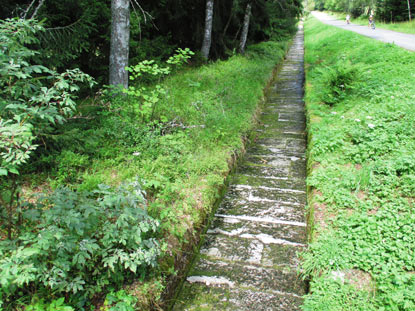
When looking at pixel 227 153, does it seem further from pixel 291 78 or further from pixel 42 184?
pixel 291 78

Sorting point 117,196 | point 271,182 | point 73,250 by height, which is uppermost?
point 117,196

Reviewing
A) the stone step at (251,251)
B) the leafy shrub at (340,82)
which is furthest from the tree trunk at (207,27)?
the stone step at (251,251)

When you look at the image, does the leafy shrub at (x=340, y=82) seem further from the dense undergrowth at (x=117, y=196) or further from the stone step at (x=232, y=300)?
the stone step at (x=232, y=300)

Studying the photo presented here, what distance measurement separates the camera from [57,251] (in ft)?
7.07

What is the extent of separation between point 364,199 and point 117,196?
2978 mm

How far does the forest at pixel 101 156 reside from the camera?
6.90 ft

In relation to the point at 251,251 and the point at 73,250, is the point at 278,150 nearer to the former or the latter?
the point at 251,251

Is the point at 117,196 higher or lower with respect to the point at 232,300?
higher

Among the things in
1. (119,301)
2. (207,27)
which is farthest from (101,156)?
(207,27)

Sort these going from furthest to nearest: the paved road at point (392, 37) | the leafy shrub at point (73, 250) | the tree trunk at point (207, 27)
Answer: the paved road at point (392, 37), the tree trunk at point (207, 27), the leafy shrub at point (73, 250)

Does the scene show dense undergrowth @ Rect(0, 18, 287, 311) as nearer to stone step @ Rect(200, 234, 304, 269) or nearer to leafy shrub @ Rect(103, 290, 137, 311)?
leafy shrub @ Rect(103, 290, 137, 311)

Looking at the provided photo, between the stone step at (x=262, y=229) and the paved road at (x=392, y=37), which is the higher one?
the paved road at (x=392, y=37)

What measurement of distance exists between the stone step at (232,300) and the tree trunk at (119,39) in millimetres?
4361

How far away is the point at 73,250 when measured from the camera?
221 cm
